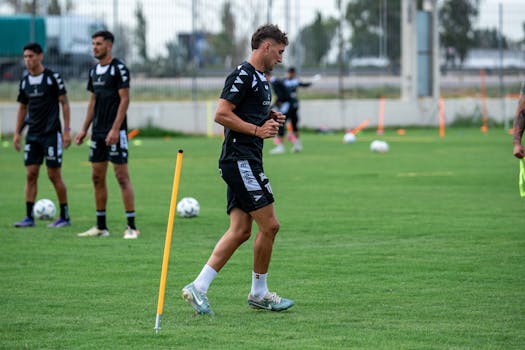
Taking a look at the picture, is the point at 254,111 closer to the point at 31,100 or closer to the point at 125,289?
the point at 125,289

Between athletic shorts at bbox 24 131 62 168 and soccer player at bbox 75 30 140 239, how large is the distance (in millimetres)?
1026

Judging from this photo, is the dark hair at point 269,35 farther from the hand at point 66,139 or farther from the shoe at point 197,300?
the hand at point 66,139

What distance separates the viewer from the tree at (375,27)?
37.4 metres

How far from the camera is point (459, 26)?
42.6 metres

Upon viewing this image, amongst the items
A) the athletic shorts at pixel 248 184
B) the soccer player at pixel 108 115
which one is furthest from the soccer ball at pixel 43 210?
the athletic shorts at pixel 248 184

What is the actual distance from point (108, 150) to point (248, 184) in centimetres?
444

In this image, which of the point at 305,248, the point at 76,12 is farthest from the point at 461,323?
the point at 76,12

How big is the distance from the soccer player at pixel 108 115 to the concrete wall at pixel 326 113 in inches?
770

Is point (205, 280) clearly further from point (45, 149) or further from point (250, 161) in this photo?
point (45, 149)

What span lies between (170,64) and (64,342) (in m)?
27.6

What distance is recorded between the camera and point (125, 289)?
852 centimetres

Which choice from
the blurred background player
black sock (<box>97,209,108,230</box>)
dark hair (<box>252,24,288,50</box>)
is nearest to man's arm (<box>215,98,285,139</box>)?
dark hair (<box>252,24,288,50</box>)

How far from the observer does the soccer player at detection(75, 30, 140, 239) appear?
11.5 metres

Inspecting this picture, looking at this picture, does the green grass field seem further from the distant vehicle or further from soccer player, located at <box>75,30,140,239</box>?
the distant vehicle
